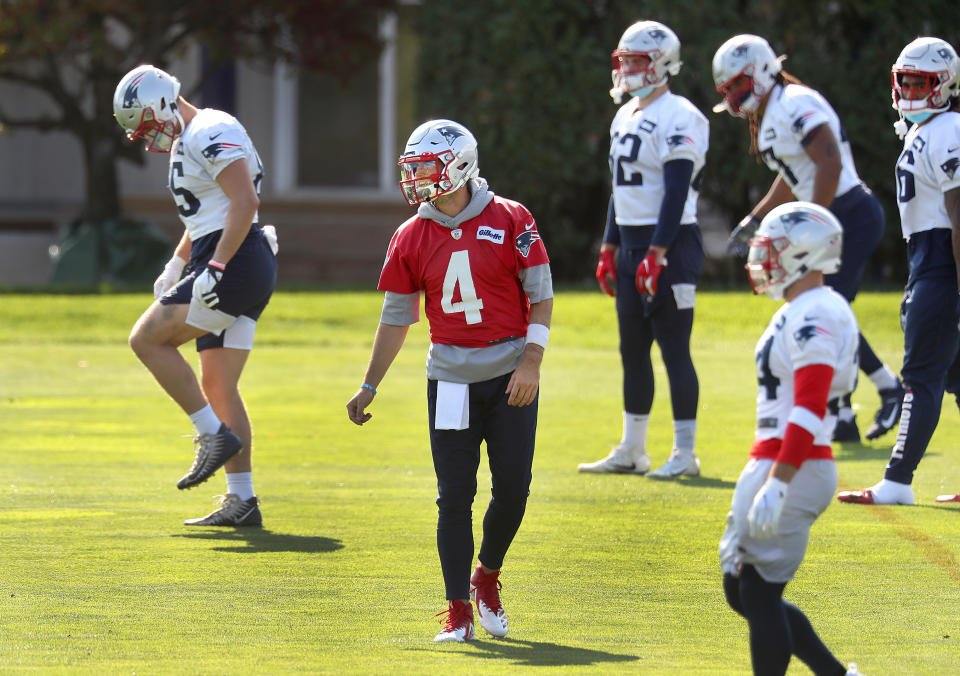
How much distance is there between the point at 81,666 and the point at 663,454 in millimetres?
5086

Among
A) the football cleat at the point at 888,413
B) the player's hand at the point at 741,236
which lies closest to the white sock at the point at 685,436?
the player's hand at the point at 741,236

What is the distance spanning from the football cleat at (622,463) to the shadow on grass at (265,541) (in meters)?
2.15

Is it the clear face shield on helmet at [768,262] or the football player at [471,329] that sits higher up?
the clear face shield on helmet at [768,262]

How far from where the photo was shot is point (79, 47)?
20.7 metres

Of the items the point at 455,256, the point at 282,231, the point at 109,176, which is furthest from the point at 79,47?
the point at 455,256

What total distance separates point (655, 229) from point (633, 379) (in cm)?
86

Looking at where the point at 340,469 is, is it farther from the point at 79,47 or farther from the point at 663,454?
the point at 79,47

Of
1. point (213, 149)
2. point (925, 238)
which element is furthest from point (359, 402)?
point (925, 238)

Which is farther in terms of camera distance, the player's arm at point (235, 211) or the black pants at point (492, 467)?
the player's arm at point (235, 211)

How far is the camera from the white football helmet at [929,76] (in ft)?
22.4

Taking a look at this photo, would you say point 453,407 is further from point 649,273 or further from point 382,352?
point 649,273

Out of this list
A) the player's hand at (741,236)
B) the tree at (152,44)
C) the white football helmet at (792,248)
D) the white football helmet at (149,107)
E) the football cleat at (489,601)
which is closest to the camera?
the white football helmet at (792,248)

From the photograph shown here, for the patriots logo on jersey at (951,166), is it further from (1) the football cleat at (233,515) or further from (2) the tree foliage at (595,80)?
(2) the tree foliage at (595,80)

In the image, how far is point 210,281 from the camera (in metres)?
6.75
